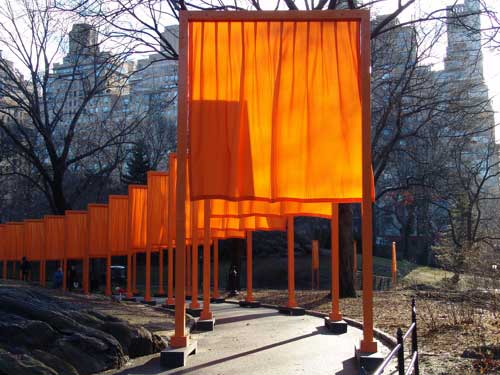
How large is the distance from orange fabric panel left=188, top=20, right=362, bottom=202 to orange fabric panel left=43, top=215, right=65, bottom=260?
1046 inches

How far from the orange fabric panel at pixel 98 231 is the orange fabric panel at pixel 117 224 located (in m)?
2.45

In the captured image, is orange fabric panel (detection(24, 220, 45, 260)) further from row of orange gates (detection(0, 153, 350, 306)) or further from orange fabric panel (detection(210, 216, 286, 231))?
orange fabric panel (detection(210, 216, 286, 231))

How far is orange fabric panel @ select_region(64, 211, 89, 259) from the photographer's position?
107 feet

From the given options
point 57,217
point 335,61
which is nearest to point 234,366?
point 335,61

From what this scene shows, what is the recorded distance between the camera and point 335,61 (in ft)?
34.2

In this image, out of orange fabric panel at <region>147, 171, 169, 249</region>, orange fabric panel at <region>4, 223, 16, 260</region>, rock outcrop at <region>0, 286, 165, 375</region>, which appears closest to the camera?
rock outcrop at <region>0, 286, 165, 375</region>

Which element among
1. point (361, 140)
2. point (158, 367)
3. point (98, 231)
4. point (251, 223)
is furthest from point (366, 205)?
point (98, 231)

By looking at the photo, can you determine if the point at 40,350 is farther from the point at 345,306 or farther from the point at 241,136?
the point at 345,306

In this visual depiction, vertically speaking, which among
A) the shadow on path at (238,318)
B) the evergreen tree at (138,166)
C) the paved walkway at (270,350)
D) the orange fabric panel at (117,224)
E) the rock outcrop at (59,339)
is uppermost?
the evergreen tree at (138,166)

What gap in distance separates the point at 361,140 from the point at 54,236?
29030mm

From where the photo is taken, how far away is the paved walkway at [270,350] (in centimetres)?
955

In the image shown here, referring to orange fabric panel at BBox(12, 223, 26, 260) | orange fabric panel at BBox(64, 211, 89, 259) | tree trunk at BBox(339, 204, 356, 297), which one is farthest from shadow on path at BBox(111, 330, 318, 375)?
orange fabric panel at BBox(12, 223, 26, 260)

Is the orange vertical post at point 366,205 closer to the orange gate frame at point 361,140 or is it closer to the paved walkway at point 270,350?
the orange gate frame at point 361,140

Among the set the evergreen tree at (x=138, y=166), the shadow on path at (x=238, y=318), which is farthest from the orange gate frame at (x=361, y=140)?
the evergreen tree at (x=138, y=166)
